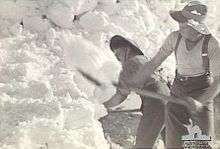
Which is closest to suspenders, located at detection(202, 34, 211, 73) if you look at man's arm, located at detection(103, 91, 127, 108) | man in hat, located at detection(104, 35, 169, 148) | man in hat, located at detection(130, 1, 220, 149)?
man in hat, located at detection(130, 1, 220, 149)

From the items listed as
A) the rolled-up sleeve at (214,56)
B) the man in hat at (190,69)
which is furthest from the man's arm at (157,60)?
the rolled-up sleeve at (214,56)

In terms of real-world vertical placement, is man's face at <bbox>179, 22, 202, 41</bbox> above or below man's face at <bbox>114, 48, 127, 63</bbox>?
above

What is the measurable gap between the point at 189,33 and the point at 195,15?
0.07 metres

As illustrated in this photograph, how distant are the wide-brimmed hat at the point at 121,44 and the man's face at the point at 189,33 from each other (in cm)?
14

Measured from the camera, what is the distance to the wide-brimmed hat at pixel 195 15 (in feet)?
6.09

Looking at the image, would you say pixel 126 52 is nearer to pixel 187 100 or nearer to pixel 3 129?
pixel 187 100

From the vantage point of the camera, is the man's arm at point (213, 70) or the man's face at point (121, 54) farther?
the man's face at point (121, 54)

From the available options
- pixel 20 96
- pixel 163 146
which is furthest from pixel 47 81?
pixel 163 146

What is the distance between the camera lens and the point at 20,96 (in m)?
1.92

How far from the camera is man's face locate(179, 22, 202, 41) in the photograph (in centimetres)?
183

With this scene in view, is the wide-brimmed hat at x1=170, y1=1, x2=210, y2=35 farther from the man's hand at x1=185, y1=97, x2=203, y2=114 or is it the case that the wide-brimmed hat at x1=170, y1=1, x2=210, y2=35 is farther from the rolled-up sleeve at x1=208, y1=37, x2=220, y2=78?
the man's hand at x1=185, y1=97, x2=203, y2=114

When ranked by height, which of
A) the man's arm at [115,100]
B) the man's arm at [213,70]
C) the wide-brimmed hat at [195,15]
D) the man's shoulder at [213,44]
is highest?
the wide-brimmed hat at [195,15]

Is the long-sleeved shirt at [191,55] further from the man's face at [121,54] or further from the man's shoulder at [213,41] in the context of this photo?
the man's face at [121,54]

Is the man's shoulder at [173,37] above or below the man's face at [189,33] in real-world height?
below
